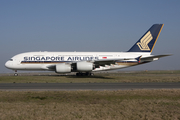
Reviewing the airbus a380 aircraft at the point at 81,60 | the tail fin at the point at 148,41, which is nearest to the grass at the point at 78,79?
the airbus a380 aircraft at the point at 81,60

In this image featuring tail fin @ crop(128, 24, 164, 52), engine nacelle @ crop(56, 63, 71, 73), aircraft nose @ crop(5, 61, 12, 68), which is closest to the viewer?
engine nacelle @ crop(56, 63, 71, 73)

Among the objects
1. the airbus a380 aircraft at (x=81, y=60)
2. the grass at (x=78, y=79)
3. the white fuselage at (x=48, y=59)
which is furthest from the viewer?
the white fuselage at (x=48, y=59)

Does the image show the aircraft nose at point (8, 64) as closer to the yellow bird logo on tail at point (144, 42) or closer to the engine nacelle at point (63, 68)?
the engine nacelle at point (63, 68)

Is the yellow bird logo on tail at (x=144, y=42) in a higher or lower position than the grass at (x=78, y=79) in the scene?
higher

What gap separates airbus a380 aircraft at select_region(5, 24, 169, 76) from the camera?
30688mm

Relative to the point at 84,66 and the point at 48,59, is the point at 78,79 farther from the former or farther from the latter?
the point at 48,59

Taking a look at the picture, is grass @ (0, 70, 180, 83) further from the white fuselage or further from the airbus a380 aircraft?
the white fuselage

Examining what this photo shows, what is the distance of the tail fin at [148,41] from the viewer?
36.2 metres

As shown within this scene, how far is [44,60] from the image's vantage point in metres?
32.7

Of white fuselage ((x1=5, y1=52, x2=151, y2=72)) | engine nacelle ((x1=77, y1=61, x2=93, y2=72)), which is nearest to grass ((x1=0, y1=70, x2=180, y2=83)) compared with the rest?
engine nacelle ((x1=77, y1=61, x2=93, y2=72))

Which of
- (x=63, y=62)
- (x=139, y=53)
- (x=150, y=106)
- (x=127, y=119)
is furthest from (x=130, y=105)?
(x=139, y=53)

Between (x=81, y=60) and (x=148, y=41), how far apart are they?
→ 43.7 ft

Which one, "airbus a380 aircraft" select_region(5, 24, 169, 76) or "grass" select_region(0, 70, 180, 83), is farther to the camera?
"airbus a380 aircraft" select_region(5, 24, 169, 76)

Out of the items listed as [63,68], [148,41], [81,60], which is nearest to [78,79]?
[63,68]
